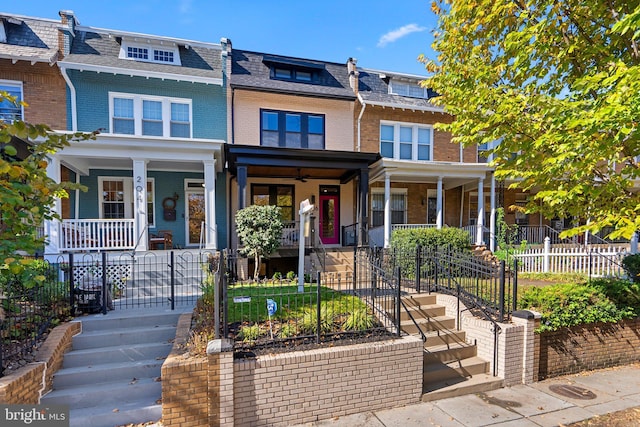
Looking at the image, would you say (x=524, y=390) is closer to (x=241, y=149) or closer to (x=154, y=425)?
(x=154, y=425)

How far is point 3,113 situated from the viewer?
32.5 feet

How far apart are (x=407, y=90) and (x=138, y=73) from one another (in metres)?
11.3

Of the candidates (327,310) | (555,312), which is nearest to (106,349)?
(327,310)

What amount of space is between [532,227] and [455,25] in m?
12.6

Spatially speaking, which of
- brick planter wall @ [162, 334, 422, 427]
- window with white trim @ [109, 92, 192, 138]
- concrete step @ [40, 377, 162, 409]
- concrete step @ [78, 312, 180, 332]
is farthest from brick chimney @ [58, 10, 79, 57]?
brick planter wall @ [162, 334, 422, 427]

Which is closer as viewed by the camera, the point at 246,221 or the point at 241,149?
the point at 246,221

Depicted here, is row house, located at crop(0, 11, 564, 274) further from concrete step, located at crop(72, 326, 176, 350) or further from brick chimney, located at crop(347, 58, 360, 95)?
concrete step, located at crop(72, 326, 176, 350)

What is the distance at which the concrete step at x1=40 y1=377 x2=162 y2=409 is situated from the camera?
13.3 feet

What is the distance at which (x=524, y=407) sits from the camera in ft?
14.9

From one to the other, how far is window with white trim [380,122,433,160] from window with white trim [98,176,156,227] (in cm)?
991

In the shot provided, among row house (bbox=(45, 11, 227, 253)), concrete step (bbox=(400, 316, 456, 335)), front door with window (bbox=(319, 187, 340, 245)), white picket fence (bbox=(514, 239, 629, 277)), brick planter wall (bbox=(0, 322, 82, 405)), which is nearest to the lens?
brick planter wall (bbox=(0, 322, 82, 405))

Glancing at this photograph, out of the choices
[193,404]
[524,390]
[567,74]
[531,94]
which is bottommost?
[524,390]

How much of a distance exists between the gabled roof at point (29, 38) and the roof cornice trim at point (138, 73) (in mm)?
625

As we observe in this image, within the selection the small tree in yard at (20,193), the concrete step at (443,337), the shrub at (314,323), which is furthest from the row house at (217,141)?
the small tree in yard at (20,193)
